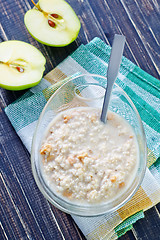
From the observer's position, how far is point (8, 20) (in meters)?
1.41

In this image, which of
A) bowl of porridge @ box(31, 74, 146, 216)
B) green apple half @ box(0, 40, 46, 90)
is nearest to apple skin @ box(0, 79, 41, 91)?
green apple half @ box(0, 40, 46, 90)

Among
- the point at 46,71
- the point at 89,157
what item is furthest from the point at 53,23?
the point at 89,157

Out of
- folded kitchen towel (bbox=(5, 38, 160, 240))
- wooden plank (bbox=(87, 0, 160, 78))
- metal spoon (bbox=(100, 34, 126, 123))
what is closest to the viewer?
metal spoon (bbox=(100, 34, 126, 123))

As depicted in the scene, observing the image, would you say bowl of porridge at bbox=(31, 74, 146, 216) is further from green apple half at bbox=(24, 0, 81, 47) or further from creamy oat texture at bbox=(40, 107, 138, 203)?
green apple half at bbox=(24, 0, 81, 47)

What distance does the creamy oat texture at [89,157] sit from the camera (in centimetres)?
105

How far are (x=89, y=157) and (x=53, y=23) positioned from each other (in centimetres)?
60

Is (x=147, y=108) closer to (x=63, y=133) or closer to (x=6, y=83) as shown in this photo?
(x=63, y=133)

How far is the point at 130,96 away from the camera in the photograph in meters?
1.35

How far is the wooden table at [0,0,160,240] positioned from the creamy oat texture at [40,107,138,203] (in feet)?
0.80

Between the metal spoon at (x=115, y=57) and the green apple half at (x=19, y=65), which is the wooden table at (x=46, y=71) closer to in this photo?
the green apple half at (x=19, y=65)

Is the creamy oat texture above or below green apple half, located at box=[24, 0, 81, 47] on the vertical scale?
below

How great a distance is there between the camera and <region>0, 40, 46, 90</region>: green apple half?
127cm

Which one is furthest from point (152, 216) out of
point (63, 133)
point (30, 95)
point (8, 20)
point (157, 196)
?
point (8, 20)

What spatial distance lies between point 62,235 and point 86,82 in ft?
2.03
